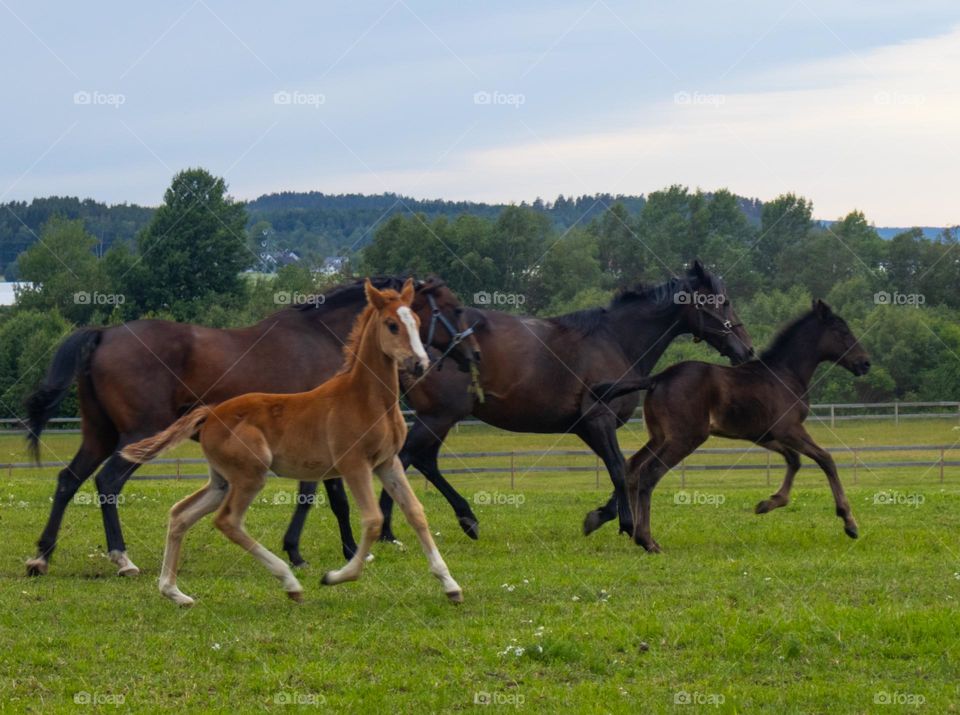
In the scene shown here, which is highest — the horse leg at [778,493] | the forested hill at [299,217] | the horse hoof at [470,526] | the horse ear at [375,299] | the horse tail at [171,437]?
the forested hill at [299,217]

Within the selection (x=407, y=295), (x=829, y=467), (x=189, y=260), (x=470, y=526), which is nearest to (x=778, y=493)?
(x=829, y=467)

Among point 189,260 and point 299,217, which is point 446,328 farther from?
point 299,217

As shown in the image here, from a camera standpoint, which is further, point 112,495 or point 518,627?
point 112,495

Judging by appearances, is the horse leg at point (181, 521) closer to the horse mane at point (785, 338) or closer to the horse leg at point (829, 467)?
the horse leg at point (829, 467)

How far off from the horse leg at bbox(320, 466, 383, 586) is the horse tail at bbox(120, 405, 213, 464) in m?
1.07

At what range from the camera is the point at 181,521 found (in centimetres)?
823

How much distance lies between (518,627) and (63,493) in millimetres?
4504

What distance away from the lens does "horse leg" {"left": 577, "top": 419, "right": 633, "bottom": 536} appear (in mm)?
11570

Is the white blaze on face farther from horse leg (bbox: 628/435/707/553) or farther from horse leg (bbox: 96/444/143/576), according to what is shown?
horse leg (bbox: 628/435/707/553)

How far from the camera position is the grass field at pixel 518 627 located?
6.14 metres

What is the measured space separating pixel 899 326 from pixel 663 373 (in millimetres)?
29964

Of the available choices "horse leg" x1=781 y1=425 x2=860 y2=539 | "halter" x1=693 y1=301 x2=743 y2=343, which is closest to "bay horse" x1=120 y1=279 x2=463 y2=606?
"horse leg" x1=781 y1=425 x2=860 y2=539

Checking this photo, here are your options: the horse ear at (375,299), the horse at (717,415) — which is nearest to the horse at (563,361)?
the horse at (717,415)

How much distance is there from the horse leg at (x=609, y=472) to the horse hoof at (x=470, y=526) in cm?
106
